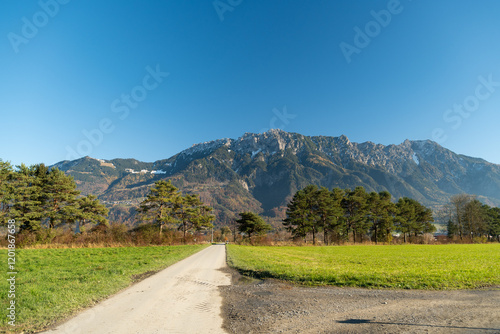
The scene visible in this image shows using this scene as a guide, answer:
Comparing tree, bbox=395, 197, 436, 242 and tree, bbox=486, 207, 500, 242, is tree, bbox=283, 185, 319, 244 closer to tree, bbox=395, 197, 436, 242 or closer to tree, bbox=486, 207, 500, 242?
tree, bbox=395, 197, 436, 242

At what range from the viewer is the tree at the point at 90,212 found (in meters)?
43.6

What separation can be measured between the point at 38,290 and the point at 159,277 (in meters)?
5.09

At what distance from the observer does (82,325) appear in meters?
5.42

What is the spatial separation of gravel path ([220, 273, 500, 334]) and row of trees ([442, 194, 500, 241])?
275ft

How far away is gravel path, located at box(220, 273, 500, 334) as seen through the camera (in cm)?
518

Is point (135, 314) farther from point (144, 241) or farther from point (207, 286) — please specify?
point (144, 241)

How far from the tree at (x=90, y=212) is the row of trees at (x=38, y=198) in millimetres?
197

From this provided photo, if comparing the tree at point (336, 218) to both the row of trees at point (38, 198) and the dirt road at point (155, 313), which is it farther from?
the row of trees at point (38, 198)

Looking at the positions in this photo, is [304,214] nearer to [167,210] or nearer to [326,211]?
[326,211]

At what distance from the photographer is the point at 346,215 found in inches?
2411

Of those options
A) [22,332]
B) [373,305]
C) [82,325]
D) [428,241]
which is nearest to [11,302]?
[22,332]

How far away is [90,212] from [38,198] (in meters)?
9.90

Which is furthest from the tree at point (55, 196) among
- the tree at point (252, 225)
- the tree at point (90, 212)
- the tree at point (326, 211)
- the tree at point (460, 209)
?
the tree at point (460, 209)

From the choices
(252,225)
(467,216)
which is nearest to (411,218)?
(467,216)
